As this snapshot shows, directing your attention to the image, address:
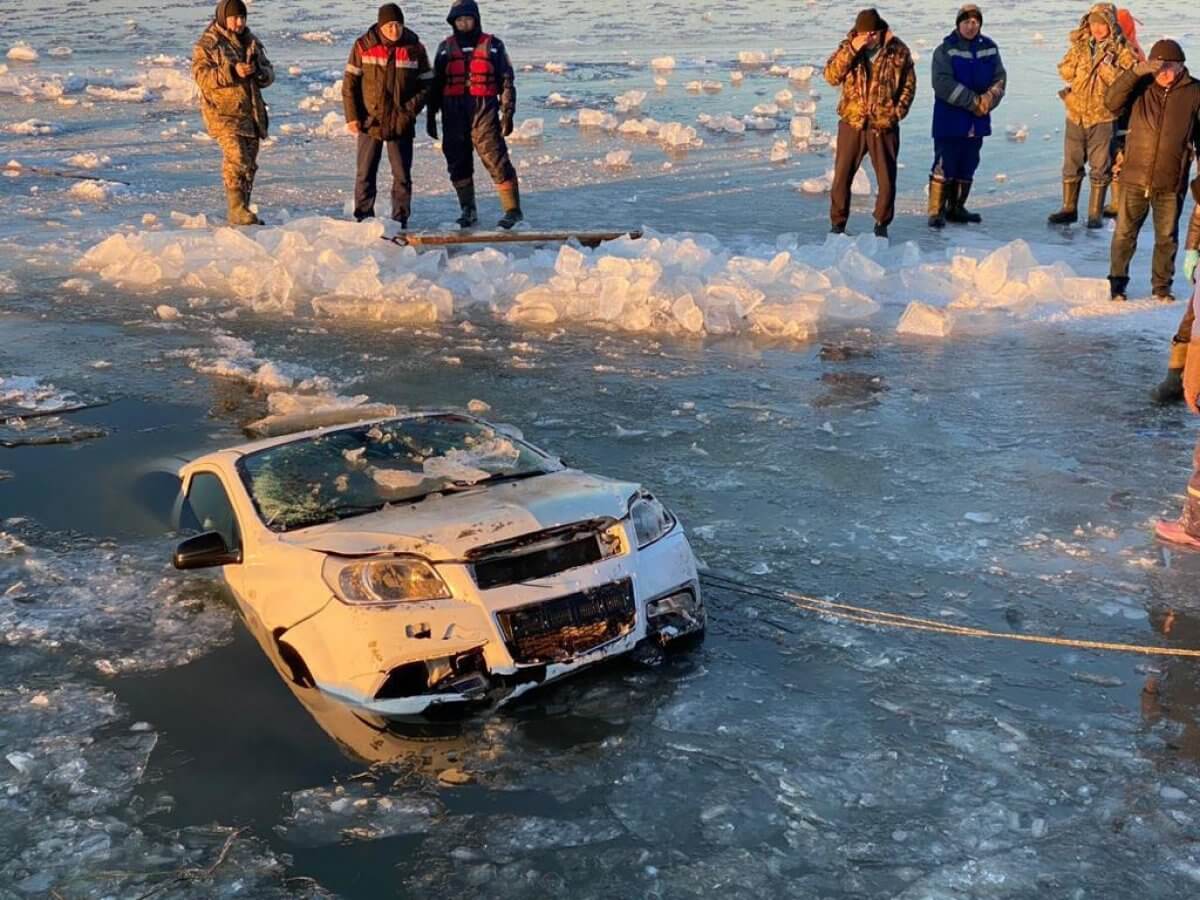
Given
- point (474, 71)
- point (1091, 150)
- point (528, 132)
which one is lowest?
point (528, 132)

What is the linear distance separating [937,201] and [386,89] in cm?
577

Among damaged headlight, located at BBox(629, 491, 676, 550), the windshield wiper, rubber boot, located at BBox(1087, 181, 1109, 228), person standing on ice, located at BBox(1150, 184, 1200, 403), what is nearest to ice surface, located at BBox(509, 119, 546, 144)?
rubber boot, located at BBox(1087, 181, 1109, 228)

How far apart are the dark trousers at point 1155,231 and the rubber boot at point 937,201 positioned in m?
3.33

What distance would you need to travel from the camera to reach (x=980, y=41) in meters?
14.5

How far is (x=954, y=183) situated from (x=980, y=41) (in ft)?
4.73

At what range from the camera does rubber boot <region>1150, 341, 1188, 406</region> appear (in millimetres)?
8984

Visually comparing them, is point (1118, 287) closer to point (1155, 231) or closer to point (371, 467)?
point (1155, 231)

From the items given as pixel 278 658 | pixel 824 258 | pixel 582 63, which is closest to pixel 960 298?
pixel 824 258

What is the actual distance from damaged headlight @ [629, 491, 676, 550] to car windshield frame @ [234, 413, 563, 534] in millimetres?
590

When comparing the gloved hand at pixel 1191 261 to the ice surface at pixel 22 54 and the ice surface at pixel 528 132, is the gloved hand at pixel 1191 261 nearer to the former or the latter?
the ice surface at pixel 528 132

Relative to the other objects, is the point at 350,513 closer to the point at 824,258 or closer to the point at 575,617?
the point at 575,617

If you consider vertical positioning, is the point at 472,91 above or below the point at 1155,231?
above

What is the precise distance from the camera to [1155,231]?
1152 centimetres

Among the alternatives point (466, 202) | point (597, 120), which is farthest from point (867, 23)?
point (597, 120)
